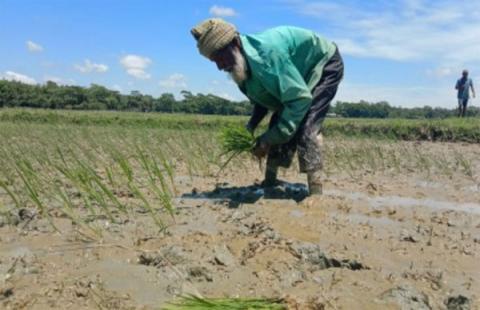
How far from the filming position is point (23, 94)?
27375 millimetres

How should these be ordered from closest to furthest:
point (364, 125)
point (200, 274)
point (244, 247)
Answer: point (200, 274) → point (244, 247) → point (364, 125)

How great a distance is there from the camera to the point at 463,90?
14555 mm

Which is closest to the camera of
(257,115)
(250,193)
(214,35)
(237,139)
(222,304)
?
(222,304)

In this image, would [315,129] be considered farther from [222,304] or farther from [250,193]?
[222,304]

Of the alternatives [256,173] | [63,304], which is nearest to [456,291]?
[63,304]

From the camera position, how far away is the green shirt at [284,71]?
338cm

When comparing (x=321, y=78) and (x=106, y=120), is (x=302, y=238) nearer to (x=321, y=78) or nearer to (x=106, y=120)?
(x=321, y=78)

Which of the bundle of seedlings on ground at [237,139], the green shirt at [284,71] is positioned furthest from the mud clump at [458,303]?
the bundle of seedlings on ground at [237,139]

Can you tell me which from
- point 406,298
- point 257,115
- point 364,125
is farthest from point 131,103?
point 406,298

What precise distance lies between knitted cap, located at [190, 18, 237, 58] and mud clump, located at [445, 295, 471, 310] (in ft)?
6.82

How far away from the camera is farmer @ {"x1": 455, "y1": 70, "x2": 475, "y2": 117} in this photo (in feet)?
46.7

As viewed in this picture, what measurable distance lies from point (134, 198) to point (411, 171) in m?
3.17

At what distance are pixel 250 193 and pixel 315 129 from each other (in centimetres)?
73

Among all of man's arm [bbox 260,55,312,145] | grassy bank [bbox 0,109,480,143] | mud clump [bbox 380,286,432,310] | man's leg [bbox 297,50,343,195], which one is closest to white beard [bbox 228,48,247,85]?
man's arm [bbox 260,55,312,145]
